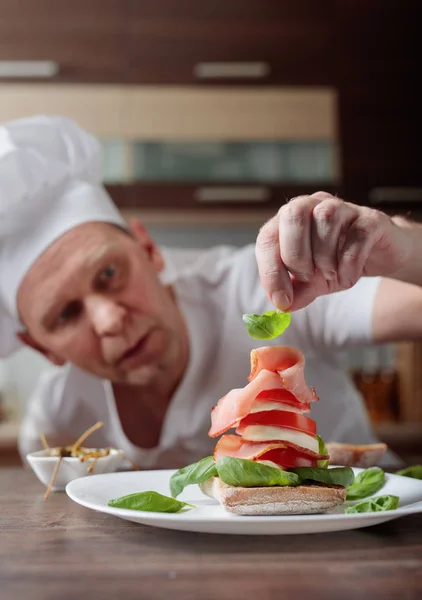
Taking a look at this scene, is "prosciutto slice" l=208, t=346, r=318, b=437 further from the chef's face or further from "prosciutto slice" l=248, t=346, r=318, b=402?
the chef's face

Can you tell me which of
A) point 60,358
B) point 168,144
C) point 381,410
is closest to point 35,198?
point 60,358

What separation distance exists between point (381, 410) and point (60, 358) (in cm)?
179

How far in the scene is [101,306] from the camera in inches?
53.2

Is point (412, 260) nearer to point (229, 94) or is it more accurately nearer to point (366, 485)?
point (366, 485)

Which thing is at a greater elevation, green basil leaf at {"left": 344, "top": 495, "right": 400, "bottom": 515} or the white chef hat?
the white chef hat

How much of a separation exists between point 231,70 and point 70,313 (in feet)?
5.82

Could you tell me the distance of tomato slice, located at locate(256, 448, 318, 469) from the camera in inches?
27.7

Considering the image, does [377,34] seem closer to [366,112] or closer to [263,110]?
[366,112]

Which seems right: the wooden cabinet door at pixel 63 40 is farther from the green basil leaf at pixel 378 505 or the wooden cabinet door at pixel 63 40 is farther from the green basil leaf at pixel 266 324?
the green basil leaf at pixel 378 505

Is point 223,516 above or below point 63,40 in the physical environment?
below

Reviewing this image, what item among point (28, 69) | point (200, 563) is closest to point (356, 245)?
point (200, 563)

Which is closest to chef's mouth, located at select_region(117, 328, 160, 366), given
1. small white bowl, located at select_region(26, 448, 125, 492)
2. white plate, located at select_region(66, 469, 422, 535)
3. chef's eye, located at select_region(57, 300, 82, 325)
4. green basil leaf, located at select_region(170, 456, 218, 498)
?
chef's eye, located at select_region(57, 300, 82, 325)

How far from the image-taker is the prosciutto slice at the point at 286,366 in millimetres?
729

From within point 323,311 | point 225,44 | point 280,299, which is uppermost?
point 225,44
